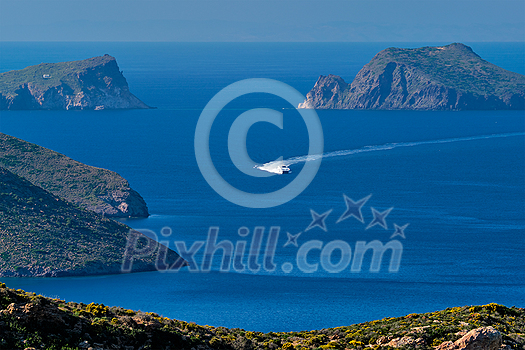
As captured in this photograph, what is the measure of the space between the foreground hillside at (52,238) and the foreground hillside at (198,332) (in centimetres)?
8058

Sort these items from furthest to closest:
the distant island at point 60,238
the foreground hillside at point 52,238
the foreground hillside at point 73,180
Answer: the foreground hillside at point 73,180 < the distant island at point 60,238 < the foreground hillside at point 52,238

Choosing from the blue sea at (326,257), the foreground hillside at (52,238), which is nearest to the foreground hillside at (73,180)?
the blue sea at (326,257)

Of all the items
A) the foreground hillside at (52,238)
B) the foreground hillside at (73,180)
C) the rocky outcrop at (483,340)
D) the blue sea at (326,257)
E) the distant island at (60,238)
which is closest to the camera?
the rocky outcrop at (483,340)

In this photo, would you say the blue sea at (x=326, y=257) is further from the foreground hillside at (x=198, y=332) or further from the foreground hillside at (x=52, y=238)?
the foreground hillside at (x=198, y=332)

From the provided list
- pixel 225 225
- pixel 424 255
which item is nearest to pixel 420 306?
pixel 424 255

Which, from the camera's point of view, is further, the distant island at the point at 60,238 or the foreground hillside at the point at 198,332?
the distant island at the point at 60,238

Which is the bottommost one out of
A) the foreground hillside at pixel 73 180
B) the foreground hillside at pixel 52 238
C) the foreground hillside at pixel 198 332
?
the foreground hillside at pixel 198 332

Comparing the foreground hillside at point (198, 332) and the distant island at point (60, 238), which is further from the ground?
the distant island at point (60, 238)

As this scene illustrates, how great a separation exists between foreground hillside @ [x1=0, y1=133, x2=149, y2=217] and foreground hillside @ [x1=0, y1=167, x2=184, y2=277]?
711 inches

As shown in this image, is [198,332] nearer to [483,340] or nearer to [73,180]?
[483,340]

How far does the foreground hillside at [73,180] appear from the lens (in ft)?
532

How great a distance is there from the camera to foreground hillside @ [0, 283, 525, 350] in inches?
1411

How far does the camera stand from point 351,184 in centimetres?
19212

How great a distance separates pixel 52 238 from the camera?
129625 millimetres
